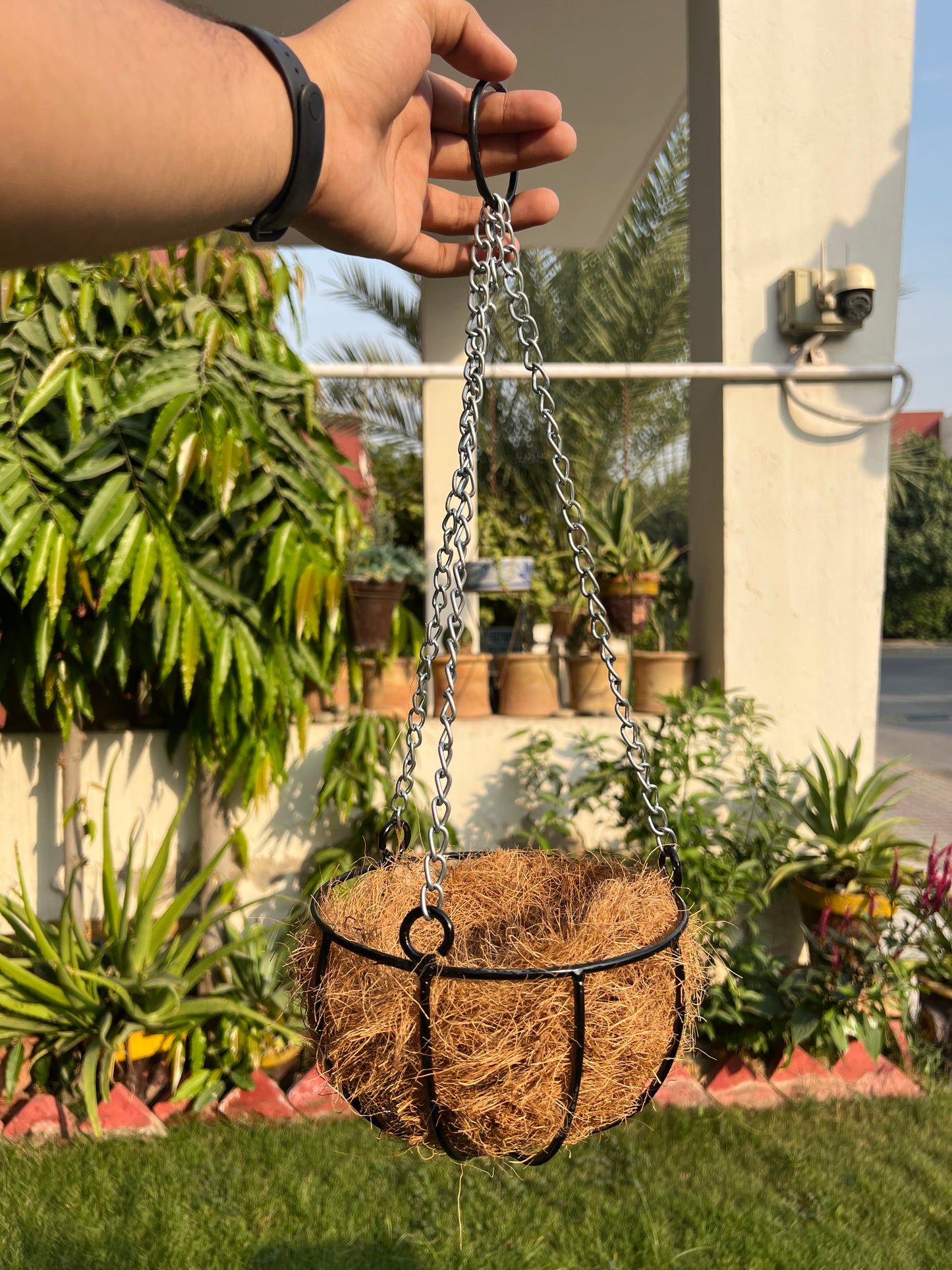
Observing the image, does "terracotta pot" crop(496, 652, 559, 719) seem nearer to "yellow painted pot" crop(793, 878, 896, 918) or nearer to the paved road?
"yellow painted pot" crop(793, 878, 896, 918)

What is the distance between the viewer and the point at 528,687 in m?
3.22

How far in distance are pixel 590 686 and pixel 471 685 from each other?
16.8 inches

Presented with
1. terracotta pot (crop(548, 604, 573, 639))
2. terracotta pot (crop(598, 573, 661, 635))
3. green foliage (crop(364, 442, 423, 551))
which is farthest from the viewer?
green foliage (crop(364, 442, 423, 551))

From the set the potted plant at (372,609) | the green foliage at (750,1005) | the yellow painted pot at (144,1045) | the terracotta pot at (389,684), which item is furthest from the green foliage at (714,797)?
the yellow painted pot at (144,1045)

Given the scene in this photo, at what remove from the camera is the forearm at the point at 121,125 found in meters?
0.48

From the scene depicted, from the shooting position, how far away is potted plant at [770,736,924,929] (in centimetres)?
273

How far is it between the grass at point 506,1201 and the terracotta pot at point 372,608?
1481 mm

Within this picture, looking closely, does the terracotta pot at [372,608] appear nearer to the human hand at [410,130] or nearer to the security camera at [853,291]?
the security camera at [853,291]

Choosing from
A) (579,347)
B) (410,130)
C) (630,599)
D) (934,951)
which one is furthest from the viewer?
(579,347)

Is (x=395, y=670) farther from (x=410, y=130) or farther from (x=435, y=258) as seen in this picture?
(x=410, y=130)

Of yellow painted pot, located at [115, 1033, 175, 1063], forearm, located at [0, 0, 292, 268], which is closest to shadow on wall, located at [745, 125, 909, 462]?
forearm, located at [0, 0, 292, 268]

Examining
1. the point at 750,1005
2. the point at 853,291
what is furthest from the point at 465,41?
the point at 750,1005

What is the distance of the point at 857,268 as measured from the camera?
271 centimetres

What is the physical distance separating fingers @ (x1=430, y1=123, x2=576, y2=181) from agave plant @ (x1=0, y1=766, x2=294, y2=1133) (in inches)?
77.8
